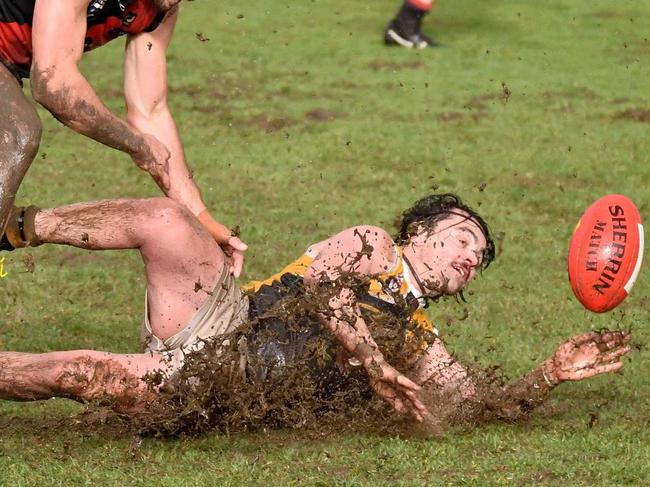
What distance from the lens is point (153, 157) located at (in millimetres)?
5750

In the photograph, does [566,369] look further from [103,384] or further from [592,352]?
[103,384]

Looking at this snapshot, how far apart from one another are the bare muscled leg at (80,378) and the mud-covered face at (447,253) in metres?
1.34

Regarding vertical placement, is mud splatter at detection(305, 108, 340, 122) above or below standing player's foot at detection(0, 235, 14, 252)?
below

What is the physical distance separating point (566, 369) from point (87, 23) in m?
2.52

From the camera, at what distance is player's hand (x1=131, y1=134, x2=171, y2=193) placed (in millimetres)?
5719

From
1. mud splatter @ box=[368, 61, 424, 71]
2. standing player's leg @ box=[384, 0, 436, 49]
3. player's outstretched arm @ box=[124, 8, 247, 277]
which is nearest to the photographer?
player's outstretched arm @ box=[124, 8, 247, 277]

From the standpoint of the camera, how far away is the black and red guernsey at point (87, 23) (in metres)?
5.54

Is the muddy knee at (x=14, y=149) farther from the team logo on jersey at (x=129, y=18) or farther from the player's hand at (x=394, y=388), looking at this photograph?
the player's hand at (x=394, y=388)

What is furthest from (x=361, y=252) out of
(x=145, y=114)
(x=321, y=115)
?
(x=321, y=115)

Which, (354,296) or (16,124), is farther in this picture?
(354,296)

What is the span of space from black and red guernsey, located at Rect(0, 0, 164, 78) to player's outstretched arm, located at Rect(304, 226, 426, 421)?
1.33 metres

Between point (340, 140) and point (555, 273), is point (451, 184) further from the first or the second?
point (555, 273)

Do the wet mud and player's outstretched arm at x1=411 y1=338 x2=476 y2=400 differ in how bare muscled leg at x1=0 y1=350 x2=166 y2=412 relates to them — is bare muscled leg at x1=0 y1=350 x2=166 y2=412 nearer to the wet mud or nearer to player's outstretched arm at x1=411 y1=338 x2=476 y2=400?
the wet mud

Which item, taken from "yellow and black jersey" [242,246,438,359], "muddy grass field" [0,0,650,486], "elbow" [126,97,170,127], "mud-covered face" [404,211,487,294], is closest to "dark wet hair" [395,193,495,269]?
"mud-covered face" [404,211,487,294]
